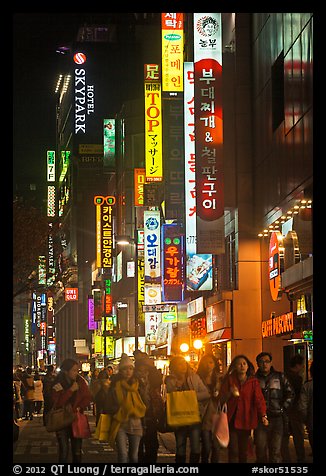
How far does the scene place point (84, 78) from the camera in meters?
137

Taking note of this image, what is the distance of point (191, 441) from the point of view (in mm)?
14758

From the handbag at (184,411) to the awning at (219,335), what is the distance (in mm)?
18182

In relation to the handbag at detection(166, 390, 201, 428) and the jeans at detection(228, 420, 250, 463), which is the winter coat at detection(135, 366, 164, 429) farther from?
the jeans at detection(228, 420, 250, 463)

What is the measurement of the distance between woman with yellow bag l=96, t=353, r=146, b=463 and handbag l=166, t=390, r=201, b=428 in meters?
0.58

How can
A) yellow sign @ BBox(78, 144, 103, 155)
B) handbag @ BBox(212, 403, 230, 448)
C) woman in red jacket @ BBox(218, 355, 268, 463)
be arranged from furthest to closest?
yellow sign @ BBox(78, 144, 103, 155), woman in red jacket @ BBox(218, 355, 268, 463), handbag @ BBox(212, 403, 230, 448)

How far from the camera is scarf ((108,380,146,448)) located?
1494 centimetres

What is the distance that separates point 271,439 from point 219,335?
18746 millimetres

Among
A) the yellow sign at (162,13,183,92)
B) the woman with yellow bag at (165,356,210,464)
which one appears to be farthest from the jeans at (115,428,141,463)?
the yellow sign at (162,13,183,92)

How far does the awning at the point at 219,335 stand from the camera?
3284cm

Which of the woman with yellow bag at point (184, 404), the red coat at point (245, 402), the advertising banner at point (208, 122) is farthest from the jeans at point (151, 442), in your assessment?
the advertising banner at point (208, 122)

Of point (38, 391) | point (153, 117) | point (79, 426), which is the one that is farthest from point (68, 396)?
point (153, 117)

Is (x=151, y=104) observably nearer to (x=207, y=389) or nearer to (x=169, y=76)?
(x=169, y=76)

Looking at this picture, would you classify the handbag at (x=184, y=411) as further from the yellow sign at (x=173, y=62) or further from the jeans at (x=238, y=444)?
the yellow sign at (x=173, y=62)
